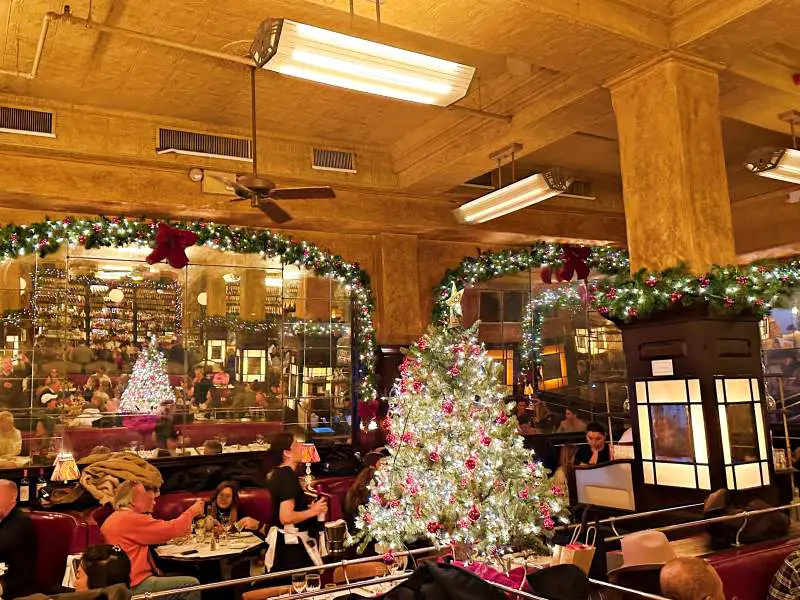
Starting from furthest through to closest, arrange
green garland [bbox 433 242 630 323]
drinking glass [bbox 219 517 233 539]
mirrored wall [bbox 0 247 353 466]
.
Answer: green garland [bbox 433 242 630 323] → mirrored wall [bbox 0 247 353 466] → drinking glass [bbox 219 517 233 539]

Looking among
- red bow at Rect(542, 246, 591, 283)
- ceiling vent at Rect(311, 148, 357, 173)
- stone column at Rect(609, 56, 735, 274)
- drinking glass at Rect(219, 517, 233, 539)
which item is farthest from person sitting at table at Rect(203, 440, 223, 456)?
red bow at Rect(542, 246, 591, 283)

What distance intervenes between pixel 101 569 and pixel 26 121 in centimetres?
585

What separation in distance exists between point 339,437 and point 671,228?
6.42 metres

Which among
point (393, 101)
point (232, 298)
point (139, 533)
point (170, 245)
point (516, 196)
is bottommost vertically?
point (139, 533)

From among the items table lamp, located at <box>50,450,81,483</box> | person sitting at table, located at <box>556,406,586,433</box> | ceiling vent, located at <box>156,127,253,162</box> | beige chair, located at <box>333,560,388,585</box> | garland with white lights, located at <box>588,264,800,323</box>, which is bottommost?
beige chair, located at <box>333,560,388,585</box>

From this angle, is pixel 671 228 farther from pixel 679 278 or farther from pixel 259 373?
pixel 259 373

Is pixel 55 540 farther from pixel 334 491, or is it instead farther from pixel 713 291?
pixel 713 291

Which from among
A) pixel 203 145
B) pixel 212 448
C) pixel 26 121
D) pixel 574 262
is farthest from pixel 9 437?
pixel 574 262

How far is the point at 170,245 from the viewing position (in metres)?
9.04

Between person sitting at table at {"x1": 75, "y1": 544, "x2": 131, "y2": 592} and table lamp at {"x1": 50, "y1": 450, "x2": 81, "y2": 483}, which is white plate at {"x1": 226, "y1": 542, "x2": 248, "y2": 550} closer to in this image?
person sitting at table at {"x1": 75, "y1": 544, "x2": 131, "y2": 592}

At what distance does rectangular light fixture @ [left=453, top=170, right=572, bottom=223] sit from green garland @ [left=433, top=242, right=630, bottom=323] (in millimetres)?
2141

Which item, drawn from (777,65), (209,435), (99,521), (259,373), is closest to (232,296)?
(259,373)

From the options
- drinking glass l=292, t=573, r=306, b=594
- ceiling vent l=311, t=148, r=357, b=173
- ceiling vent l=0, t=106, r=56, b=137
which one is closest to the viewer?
drinking glass l=292, t=573, r=306, b=594

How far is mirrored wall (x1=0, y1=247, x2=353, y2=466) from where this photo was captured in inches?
351
